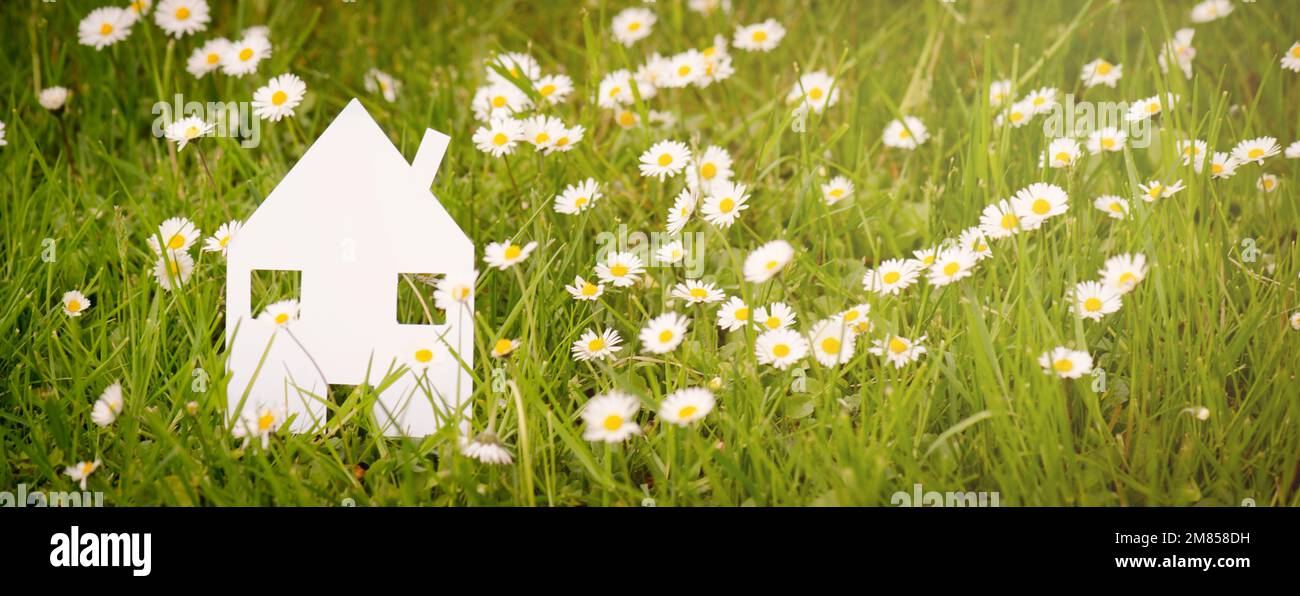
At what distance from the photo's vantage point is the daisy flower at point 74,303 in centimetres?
139

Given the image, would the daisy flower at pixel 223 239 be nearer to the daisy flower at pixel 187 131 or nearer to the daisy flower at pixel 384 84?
the daisy flower at pixel 187 131

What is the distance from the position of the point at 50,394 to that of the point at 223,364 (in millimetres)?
211

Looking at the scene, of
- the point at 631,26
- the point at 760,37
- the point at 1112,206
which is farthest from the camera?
the point at 631,26

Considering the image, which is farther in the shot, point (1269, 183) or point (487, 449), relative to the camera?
point (1269, 183)

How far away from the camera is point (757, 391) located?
1183 mm

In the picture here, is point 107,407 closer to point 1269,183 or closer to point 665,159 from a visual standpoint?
point 665,159

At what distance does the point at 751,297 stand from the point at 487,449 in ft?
1.20

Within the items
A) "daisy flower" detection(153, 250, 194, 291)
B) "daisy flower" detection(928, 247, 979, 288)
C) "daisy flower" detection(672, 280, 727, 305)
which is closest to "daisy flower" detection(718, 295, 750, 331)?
"daisy flower" detection(672, 280, 727, 305)

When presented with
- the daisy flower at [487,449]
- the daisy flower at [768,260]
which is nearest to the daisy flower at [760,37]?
the daisy flower at [768,260]

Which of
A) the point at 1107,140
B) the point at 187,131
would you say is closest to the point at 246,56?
the point at 187,131

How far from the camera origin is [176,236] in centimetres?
141

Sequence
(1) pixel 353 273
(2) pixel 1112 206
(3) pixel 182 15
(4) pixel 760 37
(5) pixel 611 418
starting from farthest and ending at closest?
(4) pixel 760 37, (3) pixel 182 15, (2) pixel 1112 206, (1) pixel 353 273, (5) pixel 611 418
